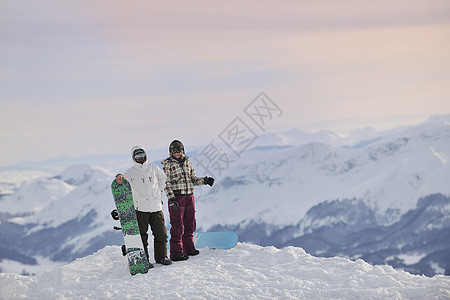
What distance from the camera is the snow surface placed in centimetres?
921

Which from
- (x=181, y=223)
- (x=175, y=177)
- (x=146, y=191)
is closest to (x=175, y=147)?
(x=175, y=177)

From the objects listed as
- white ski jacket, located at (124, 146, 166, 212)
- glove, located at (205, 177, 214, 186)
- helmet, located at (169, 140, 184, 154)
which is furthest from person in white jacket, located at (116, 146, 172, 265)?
glove, located at (205, 177, 214, 186)

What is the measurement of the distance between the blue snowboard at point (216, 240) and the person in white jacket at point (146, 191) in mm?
1596

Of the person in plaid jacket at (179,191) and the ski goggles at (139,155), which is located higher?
the ski goggles at (139,155)

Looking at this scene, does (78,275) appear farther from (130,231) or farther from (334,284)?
(334,284)

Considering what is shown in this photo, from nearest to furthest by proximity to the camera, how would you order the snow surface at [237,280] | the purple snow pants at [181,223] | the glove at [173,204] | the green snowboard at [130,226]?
the snow surface at [237,280], the green snowboard at [130,226], the glove at [173,204], the purple snow pants at [181,223]

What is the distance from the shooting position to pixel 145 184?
1122 centimetres

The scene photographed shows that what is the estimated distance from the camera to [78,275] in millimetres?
11109

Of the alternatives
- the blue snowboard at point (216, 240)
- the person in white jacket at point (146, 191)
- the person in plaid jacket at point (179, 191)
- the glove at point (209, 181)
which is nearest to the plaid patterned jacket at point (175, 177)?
the person in plaid jacket at point (179, 191)

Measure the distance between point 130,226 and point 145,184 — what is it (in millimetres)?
1053

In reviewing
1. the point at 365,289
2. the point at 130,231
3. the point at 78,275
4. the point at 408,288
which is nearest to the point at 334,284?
the point at 365,289

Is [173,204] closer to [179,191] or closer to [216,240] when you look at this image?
[179,191]

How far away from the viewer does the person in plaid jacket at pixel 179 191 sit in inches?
458

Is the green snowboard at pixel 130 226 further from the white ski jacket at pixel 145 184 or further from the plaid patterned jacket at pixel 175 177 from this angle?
the plaid patterned jacket at pixel 175 177
